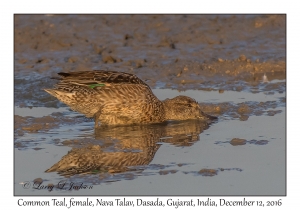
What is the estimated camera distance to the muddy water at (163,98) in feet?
22.7

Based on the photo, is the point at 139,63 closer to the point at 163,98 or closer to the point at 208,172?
the point at 163,98

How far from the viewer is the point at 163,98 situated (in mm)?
10352

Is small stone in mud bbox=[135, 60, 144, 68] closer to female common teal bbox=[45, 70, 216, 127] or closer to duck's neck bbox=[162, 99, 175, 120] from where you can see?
duck's neck bbox=[162, 99, 175, 120]

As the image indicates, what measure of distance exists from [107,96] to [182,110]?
120cm

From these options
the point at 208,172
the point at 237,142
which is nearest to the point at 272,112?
the point at 237,142

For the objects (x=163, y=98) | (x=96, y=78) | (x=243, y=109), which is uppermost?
(x=96, y=78)

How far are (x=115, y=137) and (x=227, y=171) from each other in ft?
5.66

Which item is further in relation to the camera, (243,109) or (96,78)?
(243,109)

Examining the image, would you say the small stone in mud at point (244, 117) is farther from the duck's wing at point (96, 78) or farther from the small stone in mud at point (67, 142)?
the small stone in mud at point (67, 142)

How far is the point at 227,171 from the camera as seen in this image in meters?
7.12

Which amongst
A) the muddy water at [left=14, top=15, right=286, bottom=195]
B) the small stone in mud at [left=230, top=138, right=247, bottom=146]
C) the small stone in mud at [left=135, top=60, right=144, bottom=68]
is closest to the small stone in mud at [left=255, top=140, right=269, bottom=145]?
the muddy water at [left=14, top=15, right=286, bottom=195]

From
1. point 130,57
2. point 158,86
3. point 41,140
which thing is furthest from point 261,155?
point 130,57

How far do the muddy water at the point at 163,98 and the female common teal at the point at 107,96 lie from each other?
6.7 inches

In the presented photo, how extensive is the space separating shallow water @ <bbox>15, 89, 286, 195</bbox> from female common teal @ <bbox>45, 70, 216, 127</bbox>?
0.17 meters
